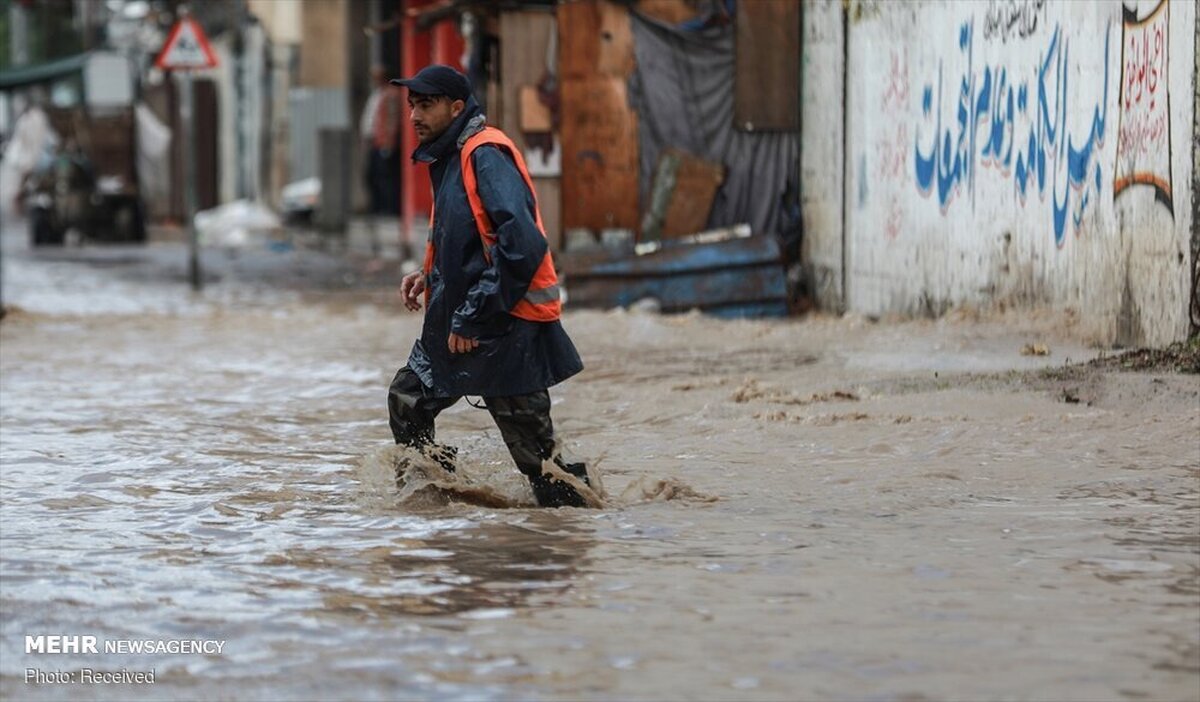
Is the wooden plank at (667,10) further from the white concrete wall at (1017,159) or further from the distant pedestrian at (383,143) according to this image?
the distant pedestrian at (383,143)

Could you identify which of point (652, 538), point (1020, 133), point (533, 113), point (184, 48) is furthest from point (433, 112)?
point (184, 48)

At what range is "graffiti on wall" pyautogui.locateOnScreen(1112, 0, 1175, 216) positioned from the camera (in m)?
9.80

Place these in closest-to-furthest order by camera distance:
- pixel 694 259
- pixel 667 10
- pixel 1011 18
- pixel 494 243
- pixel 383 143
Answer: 1. pixel 494 243
2. pixel 1011 18
3. pixel 694 259
4. pixel 667 10
5. pixel 383 143

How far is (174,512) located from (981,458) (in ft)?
10.3

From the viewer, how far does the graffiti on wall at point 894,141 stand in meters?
13.7

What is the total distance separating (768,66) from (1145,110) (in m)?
6.02

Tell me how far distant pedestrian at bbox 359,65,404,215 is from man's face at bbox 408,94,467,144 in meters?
17.3

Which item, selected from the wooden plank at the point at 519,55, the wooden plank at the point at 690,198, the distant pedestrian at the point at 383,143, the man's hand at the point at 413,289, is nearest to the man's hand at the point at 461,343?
the man's hand at the point at 413,289

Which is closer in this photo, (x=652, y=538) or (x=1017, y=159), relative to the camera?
(x=652, y=538)

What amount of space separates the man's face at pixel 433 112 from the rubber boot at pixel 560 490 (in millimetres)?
1214

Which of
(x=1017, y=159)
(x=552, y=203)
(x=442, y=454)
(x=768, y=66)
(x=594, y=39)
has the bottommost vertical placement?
(x=442, y=454)

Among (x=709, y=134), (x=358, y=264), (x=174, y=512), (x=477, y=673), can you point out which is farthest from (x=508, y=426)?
(x=358, y=264)

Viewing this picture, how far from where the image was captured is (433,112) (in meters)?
6.74

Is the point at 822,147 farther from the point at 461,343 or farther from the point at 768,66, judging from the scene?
the point at 461,343
